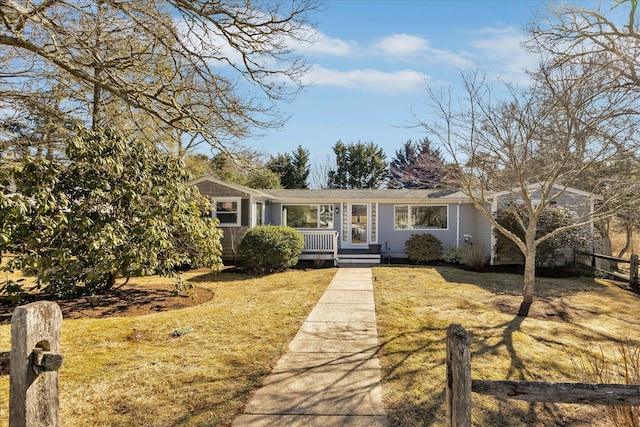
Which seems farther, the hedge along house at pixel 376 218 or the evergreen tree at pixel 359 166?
the evergreen tree at pixel 359 166

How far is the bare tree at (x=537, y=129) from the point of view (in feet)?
20.4

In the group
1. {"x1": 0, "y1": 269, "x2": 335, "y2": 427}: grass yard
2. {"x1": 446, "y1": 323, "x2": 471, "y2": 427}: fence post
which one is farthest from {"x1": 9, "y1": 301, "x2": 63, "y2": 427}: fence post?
{"x1": 446, "y1": 323, "x2": 471, "y2": 427}: fence post

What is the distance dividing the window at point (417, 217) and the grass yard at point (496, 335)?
593 cm

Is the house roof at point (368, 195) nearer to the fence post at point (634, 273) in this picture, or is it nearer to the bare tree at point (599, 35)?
the fence post at point (634, 273)

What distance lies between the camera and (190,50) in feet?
19.1

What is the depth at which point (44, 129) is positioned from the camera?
8922 millimetres

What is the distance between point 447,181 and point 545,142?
2.76 meters

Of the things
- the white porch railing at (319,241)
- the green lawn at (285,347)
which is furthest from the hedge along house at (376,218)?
the green lawn at (285,347)

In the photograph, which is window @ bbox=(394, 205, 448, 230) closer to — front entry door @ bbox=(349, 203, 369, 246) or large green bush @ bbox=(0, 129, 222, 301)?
front entry door @ bbox=(349, 203, 369, 246)

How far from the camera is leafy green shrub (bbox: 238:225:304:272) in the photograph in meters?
12.6

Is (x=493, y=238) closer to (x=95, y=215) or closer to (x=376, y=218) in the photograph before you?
(x=376, y=218)

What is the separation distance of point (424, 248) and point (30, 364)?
1507 centimetres

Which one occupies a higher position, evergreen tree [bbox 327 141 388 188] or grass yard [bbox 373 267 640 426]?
evergreen tree [bbox 327 141 388 188]

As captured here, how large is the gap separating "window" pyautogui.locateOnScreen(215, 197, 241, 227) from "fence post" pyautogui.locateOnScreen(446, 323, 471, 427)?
43.4 ft
